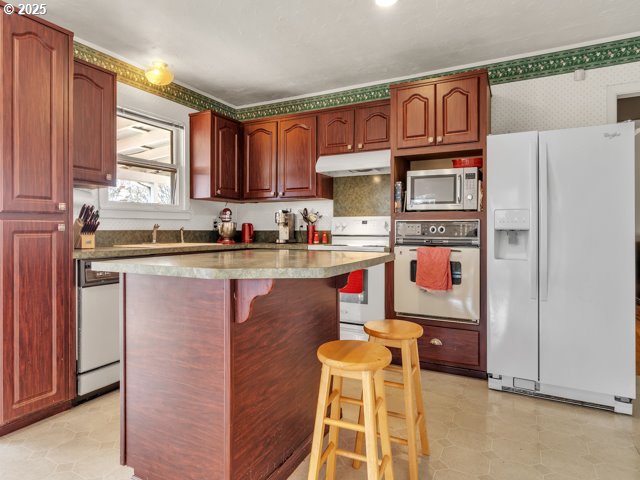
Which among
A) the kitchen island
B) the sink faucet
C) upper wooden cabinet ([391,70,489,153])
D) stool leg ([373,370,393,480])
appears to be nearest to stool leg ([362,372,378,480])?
stool leg ([373,370,393,480])

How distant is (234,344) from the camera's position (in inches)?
56.9

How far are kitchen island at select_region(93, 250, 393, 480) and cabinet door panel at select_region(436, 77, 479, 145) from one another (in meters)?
1.78

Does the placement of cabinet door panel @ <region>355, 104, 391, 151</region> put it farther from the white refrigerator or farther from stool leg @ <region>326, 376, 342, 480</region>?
stool leg @ <region>326, 376, 342, 480</region>

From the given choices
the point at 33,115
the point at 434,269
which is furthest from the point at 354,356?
the point at 33,115

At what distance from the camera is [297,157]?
164 inches

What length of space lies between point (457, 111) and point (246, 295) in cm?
254

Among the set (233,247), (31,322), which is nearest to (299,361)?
(31,322)

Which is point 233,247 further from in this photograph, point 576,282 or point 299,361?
point 576,282

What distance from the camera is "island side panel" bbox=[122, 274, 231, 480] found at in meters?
1.46

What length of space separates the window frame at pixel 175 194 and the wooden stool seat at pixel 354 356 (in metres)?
2.63

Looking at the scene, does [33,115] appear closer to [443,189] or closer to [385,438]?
[385,438]

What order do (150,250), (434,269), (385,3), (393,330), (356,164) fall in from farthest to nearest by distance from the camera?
(356,164) < (434,269) < (150,250) < (385,3) < (393,330)

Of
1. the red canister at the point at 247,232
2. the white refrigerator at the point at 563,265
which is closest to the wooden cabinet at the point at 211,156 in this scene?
the red canister at the point at 247,232

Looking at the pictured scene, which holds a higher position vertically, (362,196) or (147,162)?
(147,162)
